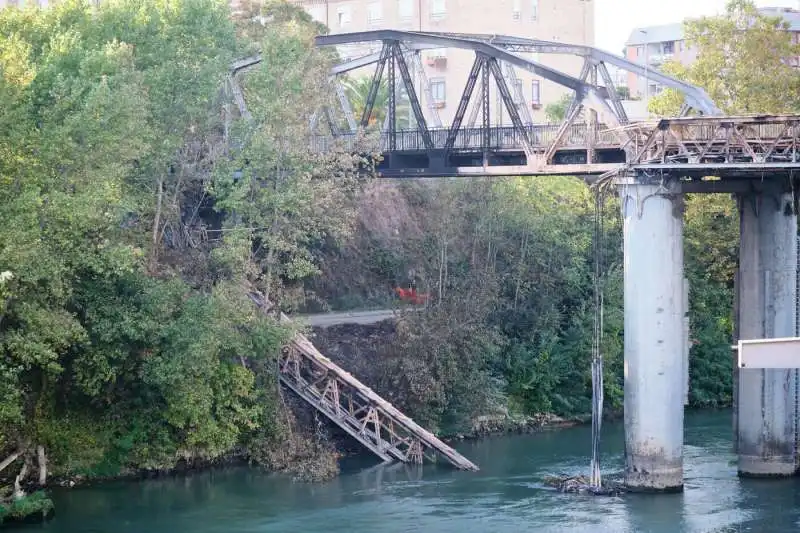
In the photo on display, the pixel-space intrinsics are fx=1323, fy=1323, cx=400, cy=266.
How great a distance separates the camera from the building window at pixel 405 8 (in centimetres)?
7869

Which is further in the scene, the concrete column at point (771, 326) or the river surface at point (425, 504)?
the concrete column at point (771, 326)

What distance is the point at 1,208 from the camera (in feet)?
100.0

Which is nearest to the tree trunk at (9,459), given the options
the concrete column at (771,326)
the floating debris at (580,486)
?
the floating debris at (580,486)

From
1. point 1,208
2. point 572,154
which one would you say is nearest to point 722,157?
point 572,154

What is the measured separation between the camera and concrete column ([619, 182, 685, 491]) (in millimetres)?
34000

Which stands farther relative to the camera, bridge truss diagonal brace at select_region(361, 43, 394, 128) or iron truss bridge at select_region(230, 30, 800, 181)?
bridge truss diagonal brace at select_region(361, 43, 394, 128)

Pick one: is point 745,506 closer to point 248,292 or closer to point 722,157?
point 722,157

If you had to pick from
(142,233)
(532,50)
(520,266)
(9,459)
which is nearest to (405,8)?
(520,266)

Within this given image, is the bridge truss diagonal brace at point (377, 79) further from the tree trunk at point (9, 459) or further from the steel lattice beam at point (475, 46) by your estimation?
the tree trunk at point (9, 459)

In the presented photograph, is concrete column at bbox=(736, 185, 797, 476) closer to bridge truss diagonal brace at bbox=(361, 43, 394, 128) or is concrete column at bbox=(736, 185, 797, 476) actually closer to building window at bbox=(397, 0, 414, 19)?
bridge truss diagonal brace at bbox=(361, 43, 394, 128)

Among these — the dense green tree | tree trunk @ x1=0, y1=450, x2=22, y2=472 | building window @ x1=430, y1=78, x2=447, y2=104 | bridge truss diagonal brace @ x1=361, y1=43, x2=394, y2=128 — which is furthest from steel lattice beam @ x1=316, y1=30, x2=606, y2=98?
building window @ x1=430, y1=78, x2=447, y2=104

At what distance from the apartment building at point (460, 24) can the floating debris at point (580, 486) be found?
41.7 m

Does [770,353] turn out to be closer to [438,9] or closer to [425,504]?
[425,504]

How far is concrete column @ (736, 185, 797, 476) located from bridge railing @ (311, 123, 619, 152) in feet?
16.0
